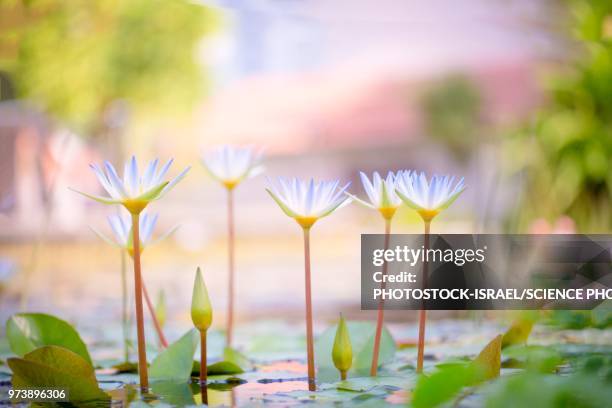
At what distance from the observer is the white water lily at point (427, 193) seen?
0.56 metres

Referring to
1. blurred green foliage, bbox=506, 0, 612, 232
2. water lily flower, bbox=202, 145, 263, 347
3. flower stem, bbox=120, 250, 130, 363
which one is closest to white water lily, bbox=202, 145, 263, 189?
water lily flower, bbox=202, 145, 263, 347

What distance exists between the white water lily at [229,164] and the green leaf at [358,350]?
0.17m

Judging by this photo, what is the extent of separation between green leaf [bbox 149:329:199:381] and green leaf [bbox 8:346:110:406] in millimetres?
86

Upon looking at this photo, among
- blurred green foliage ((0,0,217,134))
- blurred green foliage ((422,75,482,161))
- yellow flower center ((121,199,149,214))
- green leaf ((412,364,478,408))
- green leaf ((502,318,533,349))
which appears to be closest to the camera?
green leaf ((412,364,478,408))

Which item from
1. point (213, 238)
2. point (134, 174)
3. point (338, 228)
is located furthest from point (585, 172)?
point (338, 228)

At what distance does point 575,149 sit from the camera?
345cm

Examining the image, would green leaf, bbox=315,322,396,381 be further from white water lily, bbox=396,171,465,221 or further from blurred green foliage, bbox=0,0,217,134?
blurred green foliage, bbox=0,0,217,134

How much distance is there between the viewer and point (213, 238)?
28.2 ft

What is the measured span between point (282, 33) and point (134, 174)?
41.0 ft

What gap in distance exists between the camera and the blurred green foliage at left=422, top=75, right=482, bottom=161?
41.5 feet

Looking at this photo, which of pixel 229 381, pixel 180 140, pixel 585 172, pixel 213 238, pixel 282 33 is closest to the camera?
pixel 229 381

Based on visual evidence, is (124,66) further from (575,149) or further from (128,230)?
(128,230)

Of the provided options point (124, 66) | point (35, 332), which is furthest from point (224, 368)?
point (124, 66)

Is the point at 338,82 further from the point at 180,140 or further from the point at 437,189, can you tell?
the point at 437,189
